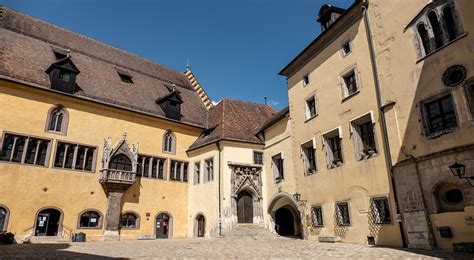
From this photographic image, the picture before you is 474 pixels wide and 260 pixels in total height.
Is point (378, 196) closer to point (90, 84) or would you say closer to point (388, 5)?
point (388, 5)

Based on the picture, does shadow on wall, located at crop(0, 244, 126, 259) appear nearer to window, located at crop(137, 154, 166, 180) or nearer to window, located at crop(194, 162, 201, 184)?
window, located at crop(137, 154, 166, 180)

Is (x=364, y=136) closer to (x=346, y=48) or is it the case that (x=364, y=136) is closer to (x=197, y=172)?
(x=346, y=48)

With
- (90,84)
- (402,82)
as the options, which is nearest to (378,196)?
(402,82)

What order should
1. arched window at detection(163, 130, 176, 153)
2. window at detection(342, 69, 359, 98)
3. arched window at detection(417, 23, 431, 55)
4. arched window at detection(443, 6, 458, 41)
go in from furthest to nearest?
arched window at detection(163, 130, 176, 153)
window at detection(342, 69, 359, 98)
arched window at detection(417, 23, 431, 55)
arched window at detection(443, 6, 458, 41)

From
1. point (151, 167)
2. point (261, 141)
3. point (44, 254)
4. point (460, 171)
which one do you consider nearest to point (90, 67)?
point (151, 167)

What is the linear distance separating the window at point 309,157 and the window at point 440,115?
24.1 feet

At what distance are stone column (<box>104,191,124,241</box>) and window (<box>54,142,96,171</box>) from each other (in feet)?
7.46

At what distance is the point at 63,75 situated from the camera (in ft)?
70.9

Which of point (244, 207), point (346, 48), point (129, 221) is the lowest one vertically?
point (129, 221)

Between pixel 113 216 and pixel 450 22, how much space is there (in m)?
21.7

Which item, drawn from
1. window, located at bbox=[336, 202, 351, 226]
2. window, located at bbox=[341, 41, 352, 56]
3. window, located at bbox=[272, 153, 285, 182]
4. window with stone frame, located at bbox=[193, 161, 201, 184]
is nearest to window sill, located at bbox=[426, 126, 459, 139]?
window, located at bbox=[336, 202, 351, 226]

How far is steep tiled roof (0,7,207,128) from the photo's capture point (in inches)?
823

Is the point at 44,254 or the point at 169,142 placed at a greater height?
the point at 169,142

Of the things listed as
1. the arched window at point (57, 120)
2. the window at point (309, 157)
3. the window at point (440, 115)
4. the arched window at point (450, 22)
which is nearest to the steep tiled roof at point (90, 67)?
the arched window at point (57, 120)
